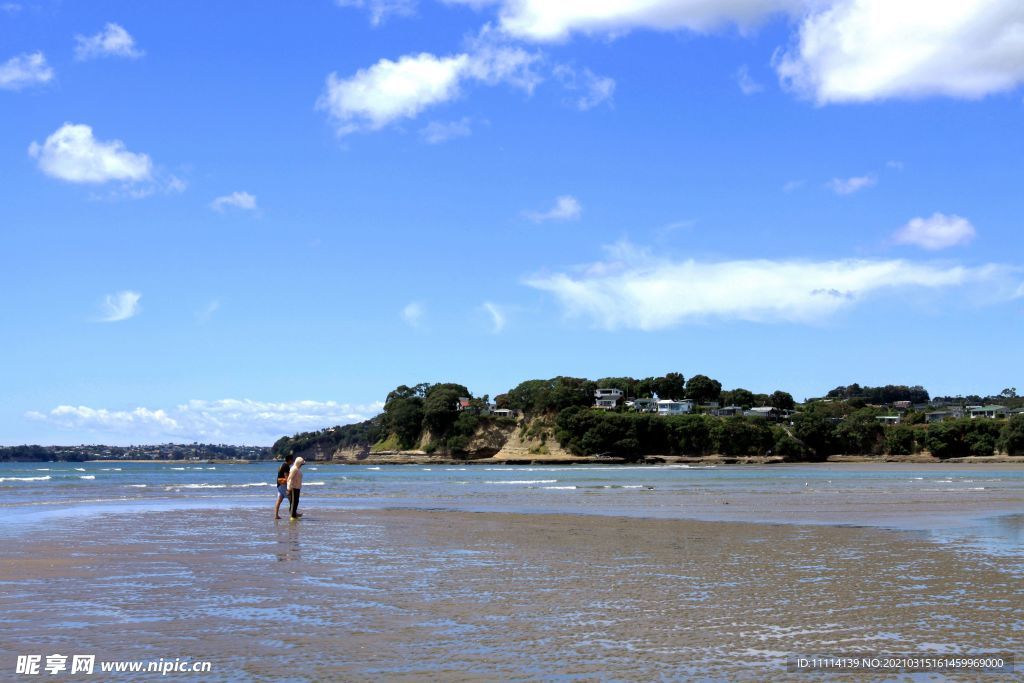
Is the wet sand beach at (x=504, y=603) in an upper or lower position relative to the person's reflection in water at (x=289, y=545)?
upper

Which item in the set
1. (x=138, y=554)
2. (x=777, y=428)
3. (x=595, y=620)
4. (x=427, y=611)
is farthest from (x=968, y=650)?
(x=777, y=428)

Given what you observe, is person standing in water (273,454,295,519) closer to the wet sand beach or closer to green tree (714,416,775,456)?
the wet sand beach

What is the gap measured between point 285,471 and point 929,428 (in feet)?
523

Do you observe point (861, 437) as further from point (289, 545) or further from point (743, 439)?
point (289, 545)

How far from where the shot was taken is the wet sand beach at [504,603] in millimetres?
8797

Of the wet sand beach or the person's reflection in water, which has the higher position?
the wet sand beach

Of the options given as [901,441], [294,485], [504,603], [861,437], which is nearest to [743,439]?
[861,437]

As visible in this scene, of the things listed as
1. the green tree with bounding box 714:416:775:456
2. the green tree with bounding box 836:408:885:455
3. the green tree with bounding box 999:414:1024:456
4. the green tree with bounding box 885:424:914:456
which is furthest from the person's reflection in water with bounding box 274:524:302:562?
the green tree with bounding box 836:408:885:455

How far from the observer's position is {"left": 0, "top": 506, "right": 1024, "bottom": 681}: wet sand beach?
8.80 meters

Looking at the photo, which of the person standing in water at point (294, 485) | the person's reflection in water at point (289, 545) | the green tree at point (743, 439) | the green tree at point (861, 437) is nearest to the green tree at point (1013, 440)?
the green tree at point (861, 437)

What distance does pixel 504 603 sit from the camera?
38.5 ft

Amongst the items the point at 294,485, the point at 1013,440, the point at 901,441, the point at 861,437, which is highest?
the point at 294,485

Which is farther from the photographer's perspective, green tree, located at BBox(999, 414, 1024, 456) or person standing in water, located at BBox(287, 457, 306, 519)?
green tree, located at BBox(999, 414, 1024, 456)

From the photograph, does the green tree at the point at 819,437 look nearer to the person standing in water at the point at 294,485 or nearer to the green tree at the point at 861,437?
the green tree at the point at 861,437
